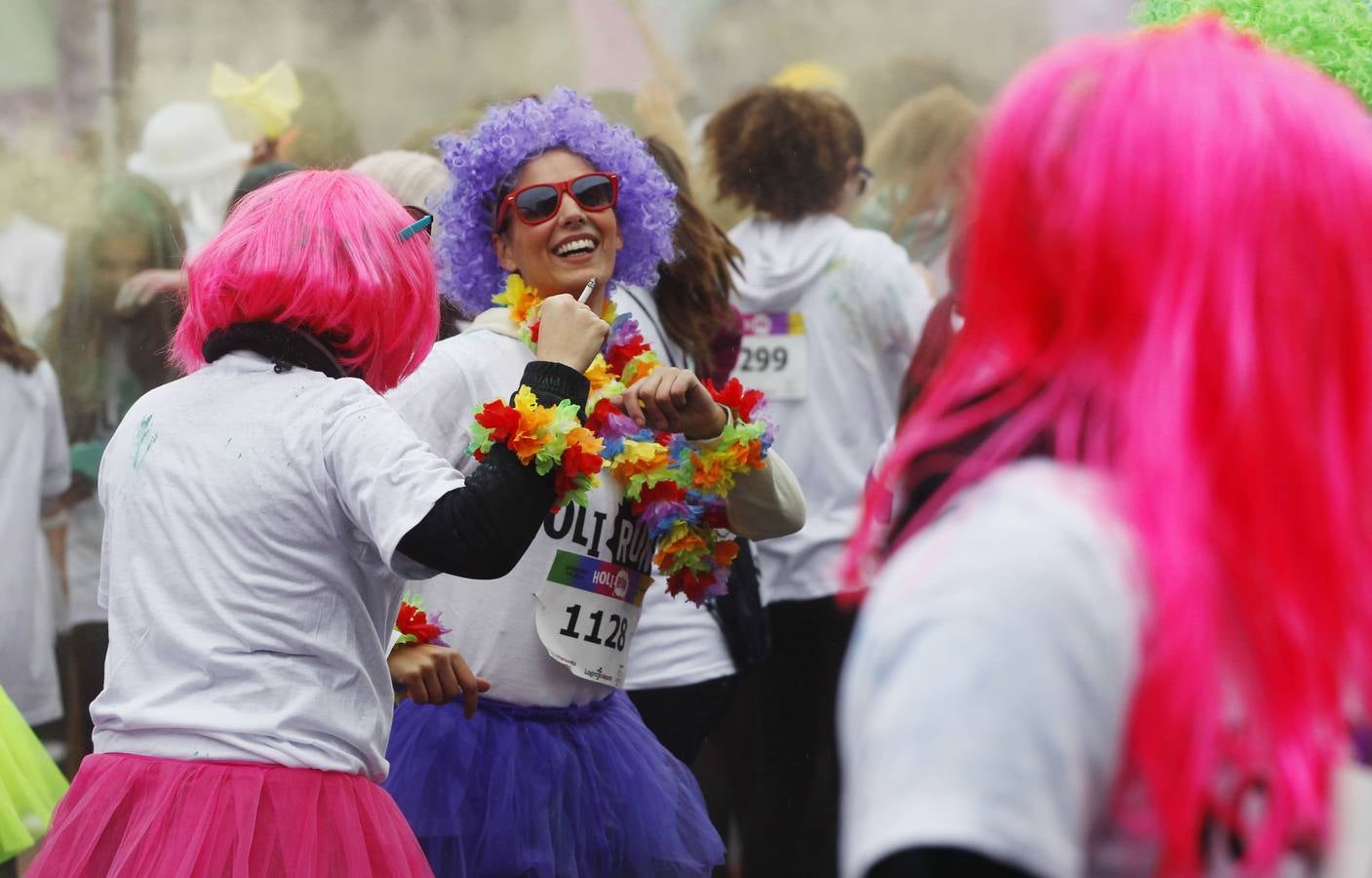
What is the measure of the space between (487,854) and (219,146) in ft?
14.5

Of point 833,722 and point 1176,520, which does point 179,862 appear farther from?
point 833,722

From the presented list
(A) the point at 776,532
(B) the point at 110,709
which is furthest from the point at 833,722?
(B) the point at 110,709

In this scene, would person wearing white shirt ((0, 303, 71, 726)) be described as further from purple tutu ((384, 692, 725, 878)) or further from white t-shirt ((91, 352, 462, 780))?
white t-shirt ((91, 352, 462, 780))

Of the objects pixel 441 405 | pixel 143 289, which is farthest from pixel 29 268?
pixel 441 405

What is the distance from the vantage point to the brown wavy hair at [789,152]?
5125 mm

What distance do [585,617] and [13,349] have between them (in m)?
2.95

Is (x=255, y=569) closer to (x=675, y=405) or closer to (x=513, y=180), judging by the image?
(x=675, y=405)

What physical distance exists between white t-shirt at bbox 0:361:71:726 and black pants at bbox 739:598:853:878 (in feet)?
7.33

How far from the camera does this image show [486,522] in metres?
2.35

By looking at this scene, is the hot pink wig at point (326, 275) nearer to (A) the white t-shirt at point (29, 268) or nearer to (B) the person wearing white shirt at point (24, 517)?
(B) the person wearing white shirt at point (24, 517)

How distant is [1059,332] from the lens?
1.35m

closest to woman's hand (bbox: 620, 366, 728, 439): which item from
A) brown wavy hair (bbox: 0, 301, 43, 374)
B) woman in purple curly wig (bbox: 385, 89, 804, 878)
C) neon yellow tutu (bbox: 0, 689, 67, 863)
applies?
woman in purple curly wig (bbox: 385, 89, 804, 878)

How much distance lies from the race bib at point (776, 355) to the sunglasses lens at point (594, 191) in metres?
1.54

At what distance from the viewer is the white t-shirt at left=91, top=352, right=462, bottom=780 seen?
7.93ft
